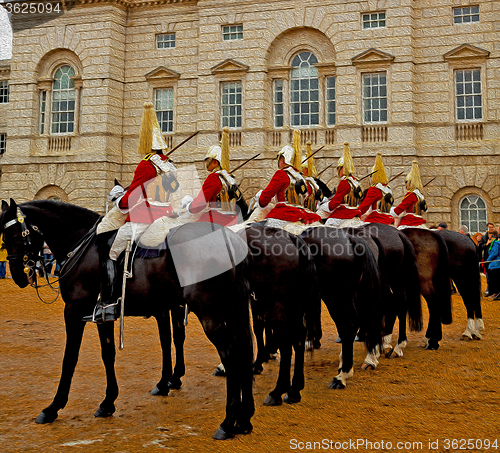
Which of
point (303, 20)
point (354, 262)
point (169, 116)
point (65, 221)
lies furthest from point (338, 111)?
point (65, 221)

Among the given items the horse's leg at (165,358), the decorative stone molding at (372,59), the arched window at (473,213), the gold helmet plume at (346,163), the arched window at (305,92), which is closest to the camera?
the horse's leg at (165,358)

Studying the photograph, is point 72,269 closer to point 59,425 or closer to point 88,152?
point 59,425

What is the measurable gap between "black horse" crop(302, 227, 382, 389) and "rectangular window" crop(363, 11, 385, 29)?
54.1 feet

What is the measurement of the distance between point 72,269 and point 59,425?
149 centimetres

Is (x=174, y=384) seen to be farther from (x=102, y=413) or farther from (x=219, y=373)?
(x=102, y=413)

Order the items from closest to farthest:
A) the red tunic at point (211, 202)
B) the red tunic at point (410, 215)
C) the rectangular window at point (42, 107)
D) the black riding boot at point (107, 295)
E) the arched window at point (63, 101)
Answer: the black riding boot at point (107, 295) < the red tunic at point (211, 202) < the red tunic at point (410, 215) < the arched window at point (63, 101) < the rectangular window at point (42, 107)

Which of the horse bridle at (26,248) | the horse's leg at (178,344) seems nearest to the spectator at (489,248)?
the horse's leg at (178,344)

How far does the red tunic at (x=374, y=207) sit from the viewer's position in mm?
9375

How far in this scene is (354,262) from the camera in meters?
6.61

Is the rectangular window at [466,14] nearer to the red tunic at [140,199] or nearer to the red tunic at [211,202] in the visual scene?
the red tunic at [211,202]

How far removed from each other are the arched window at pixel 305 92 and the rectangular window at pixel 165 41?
18.2 feet

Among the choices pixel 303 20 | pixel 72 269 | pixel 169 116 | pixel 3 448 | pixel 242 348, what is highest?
pixel 303 20

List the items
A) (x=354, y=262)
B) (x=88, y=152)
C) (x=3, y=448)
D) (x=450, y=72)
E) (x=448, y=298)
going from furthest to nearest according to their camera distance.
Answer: (x=88, y=152) < (x=450, y=72) < (x=448, y=298) < (x=354, y=262) < (x=3, y=448)

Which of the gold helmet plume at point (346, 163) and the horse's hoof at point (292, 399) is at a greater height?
the gold helmet plume at point (346, 163)
